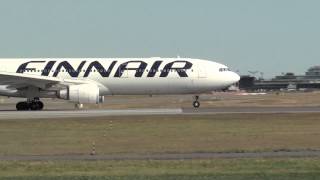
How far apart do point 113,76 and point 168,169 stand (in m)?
29.8

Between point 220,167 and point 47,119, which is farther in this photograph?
point 47,119

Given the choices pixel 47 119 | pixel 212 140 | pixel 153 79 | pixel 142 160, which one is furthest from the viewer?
pixel 153 79

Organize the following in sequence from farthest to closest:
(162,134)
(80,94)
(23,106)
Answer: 1. (23,106)
2. (80,94)
3. (162,134)

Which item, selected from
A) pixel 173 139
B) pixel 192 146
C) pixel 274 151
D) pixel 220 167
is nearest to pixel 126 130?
pixel 173 139

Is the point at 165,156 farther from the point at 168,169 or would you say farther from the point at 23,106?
the point at 23,106

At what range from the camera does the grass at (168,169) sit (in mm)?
15336

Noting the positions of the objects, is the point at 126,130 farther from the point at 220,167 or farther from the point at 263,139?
the point at 220,167

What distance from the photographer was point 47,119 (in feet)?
119

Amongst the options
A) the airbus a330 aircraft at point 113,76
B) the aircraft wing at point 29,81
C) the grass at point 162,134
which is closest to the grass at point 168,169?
the grass at point 162,134

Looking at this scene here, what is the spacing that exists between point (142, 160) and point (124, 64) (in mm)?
27611

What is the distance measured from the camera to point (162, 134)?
2759 centimetres

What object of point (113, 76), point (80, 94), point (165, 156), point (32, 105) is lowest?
point (165, 156)

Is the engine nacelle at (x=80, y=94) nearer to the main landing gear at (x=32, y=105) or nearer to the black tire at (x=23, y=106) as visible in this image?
the main landing gear at (x=32, y=105)

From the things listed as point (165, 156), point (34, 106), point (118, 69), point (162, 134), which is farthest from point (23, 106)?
point (165, 156)
